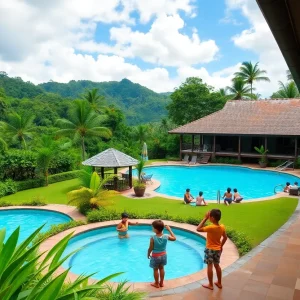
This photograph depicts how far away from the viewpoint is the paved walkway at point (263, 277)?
5445mm

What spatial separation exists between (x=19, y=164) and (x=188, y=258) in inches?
473

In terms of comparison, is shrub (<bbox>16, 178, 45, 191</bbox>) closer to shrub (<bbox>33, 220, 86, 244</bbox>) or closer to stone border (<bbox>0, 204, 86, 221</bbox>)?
stone border (<bbox>0, 204, 86, 221</bbox>)

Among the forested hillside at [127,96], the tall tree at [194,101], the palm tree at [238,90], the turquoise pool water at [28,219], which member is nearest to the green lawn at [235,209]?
the turquoise pool water at [28,219]

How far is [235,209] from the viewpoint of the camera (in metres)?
12.2

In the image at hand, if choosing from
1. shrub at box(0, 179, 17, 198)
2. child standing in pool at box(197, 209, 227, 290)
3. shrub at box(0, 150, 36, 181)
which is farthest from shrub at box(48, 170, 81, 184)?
child standing in pool at box(197, 209, 227, 290)

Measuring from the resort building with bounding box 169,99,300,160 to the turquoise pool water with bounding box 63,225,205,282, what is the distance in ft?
55.0

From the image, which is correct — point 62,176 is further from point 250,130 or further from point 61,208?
point 250,130

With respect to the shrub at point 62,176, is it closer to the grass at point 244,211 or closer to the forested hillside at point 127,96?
the grass at point 244,211

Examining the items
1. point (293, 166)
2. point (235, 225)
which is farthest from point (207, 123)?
point (235, 225)

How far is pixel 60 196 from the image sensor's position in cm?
1557

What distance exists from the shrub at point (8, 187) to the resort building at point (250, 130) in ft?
48.6

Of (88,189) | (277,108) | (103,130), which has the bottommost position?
(88,189)

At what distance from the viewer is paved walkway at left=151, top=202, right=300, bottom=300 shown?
17.9 feet

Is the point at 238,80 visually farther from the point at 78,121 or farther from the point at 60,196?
the point at 60,196
